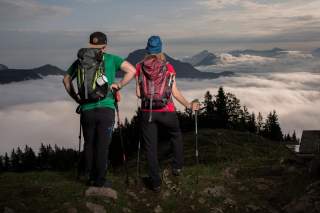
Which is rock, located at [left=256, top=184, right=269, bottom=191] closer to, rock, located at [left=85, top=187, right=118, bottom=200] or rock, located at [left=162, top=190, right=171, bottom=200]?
rock, located at [left=162, top=190, right=171, bottom=200]

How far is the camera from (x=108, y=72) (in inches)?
414

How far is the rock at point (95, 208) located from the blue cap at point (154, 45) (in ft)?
13.0

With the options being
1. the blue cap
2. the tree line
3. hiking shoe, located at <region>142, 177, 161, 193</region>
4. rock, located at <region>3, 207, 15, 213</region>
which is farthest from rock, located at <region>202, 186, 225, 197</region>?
the tree line

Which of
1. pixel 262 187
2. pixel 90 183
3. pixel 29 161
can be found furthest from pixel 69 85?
pixel 29 161

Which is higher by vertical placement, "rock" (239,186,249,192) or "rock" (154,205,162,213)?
"rock" (239,186,249,192)

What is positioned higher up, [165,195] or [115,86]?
[115,86]

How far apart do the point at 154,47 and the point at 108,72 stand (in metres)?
1.31

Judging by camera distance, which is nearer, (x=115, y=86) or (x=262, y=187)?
(x=115, y=86)

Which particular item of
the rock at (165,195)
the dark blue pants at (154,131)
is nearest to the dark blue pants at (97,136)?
the dark blue pants at (154,131)

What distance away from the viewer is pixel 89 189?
10.9 m

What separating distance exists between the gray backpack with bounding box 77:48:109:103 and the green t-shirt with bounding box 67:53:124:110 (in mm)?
143

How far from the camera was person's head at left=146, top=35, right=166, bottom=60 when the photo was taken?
1080 cm

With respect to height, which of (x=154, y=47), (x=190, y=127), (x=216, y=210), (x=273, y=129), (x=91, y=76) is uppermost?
(x=154, y=47)

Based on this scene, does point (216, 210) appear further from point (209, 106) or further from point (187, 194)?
point (209, 106)
